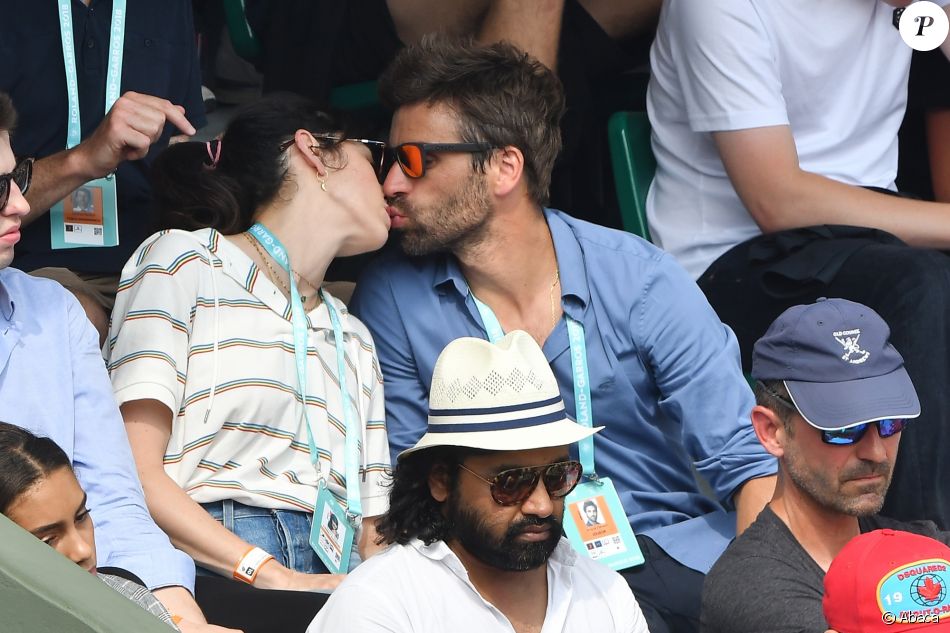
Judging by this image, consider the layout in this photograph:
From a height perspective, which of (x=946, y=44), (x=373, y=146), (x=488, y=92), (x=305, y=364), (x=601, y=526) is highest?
(x=946, y=44)

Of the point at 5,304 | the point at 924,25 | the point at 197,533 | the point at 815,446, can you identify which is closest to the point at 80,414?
the point at 5,304

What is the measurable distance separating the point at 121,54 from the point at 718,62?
1.72m

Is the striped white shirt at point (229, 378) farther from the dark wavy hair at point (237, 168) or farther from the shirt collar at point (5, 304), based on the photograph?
the shirt collar at point (5, 304)

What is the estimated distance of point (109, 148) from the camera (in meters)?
3.62

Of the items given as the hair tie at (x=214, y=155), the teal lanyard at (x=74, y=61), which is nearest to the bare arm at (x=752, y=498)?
the hair tie at (x=214, y=155)

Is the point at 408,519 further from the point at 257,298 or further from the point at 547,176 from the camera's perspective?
the point at 547,176

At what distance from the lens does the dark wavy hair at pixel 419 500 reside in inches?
110

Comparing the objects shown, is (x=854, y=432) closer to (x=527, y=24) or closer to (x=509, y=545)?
(x=509, y=545)

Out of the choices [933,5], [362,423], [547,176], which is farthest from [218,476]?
[933,5]

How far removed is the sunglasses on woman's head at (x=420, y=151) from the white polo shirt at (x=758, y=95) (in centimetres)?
81

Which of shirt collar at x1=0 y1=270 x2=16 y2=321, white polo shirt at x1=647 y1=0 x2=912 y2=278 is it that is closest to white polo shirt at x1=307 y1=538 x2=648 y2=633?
shirt collar at x1=0 y1=270 x2=16 y2=321

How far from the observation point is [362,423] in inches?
142

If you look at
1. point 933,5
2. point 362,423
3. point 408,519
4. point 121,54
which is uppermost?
point 933,5

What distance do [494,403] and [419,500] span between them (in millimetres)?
240
